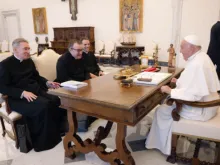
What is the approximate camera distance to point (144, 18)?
6828 millimetres

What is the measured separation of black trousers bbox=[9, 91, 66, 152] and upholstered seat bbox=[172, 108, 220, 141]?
141cm

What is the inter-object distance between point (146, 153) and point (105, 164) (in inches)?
19.4

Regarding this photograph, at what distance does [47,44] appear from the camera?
920 centimetres

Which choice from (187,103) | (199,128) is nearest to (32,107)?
(187,103)

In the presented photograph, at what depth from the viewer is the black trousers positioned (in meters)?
2.27

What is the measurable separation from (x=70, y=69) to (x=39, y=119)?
0.95m

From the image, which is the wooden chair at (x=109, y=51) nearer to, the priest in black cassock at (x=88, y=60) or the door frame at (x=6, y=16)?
the priest in black cassock at (x=88, y=60)

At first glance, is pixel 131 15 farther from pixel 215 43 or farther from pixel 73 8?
pixel 215 43

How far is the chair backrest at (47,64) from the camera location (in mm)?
2902

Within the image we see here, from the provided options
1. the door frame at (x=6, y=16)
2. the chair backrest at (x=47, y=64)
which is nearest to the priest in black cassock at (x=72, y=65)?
the chair backrest at (x=47, y=64)

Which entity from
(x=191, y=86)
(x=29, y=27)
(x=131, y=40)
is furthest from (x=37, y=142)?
→ (x=29, y=27)

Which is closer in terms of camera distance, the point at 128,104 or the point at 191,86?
the point at 128,104

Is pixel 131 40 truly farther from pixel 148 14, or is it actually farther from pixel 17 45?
pixel 17 45

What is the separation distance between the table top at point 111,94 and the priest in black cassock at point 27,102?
1.90ft
